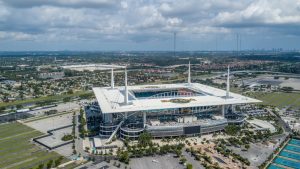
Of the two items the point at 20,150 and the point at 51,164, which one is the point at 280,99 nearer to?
the point at 51,164

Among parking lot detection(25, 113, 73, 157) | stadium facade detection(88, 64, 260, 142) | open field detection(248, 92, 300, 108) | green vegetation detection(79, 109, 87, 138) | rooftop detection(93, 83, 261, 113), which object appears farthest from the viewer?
open field detection(248, 92, 300, 108)

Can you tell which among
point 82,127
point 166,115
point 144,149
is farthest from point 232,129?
point 82,127

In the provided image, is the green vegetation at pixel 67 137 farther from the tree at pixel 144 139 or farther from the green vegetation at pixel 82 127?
the tree at pixel 144 139

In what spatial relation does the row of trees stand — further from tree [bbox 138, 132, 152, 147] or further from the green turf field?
tree [bbox 138, 132, 152, 147]

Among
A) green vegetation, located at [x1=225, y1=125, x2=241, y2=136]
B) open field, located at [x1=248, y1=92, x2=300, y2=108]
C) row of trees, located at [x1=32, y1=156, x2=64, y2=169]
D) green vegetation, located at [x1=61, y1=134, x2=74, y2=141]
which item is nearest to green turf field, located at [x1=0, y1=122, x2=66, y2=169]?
row of trees, located at [x1=32, y1=156, x2=64, y2=169]

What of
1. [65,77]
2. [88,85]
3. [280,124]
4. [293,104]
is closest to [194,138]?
[280,124]

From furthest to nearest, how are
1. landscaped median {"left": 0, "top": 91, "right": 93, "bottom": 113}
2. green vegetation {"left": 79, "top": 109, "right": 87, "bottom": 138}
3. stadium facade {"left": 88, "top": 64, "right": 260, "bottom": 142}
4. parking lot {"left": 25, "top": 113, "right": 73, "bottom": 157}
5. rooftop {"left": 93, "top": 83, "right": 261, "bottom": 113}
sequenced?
landscaped median {"left": 0, "top": 91, "right": 93, "bottom": 113} < green vegetation {"left": 79, "top": 109, "right": 87, "bottom": 138} < rooftop {"left": 93, "top": 83, "right": 261, "bottom": 113} < stadium facade {"left": 88, "top": 64, "right": 260, "bottom": 142} < parking lot {"left": 25, "top": 113, "right": 73, "bottom": 157}
